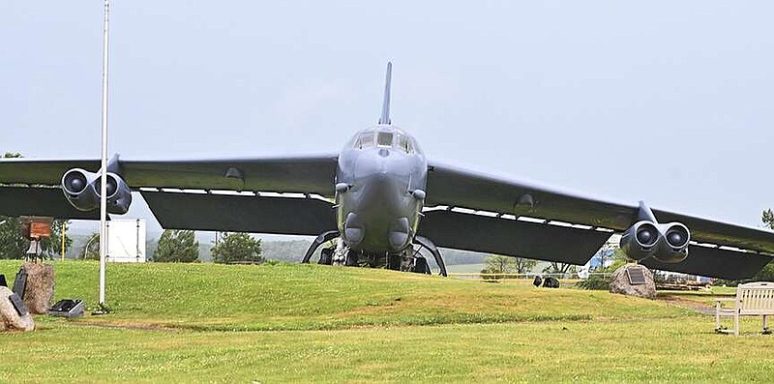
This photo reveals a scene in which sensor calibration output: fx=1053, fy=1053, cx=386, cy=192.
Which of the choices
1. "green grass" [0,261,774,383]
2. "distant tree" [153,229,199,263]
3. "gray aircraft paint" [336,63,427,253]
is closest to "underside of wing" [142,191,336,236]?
"gray aircraft paint" [336,63,427,253]

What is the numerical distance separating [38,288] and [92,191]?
24.2 feet

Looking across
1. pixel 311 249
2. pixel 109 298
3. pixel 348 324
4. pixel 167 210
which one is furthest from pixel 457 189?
pixel 348 324

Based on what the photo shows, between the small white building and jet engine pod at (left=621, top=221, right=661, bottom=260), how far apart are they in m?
26.1

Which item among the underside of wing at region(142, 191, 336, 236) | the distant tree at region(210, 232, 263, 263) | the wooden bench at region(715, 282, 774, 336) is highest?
the underside of wing at region(142, 191, 336, 236)

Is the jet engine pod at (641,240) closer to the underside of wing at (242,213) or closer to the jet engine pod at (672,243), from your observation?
the jet engine pod at (672,243)

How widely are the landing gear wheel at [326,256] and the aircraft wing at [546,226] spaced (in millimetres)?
3535

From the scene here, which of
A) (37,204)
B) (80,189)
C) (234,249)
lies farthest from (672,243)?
(234,249)

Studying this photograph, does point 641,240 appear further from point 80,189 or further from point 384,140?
point 80,189

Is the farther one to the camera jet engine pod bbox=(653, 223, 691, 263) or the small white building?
the small white building

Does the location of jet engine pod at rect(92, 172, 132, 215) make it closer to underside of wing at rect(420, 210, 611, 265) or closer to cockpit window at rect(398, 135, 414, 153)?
cockpit window at rect(398, 135, 414, 153)

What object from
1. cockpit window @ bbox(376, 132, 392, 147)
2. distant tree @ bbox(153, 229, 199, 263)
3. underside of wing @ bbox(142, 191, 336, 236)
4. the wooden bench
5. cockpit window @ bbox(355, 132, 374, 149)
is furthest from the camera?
distant tree @ bbox(153, 229, 199, 263)

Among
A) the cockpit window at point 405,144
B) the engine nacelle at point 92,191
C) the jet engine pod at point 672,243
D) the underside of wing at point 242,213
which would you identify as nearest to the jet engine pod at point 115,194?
the engine nacelle at point 92,191

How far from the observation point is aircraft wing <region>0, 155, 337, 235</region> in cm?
2994

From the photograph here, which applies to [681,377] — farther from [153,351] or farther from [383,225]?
[383,225]
